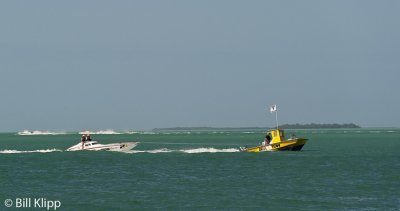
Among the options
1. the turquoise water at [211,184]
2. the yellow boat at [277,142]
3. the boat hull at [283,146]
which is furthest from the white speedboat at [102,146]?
the yellow boat at [277,142]

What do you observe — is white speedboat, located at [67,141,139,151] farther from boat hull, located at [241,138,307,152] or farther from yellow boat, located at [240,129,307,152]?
yellow boat, located at [240,129,307,152]

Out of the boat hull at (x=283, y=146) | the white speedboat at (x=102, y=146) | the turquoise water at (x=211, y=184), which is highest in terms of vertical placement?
the white speedboat at (x=102, y=146)

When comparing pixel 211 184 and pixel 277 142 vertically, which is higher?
pixel 277 142

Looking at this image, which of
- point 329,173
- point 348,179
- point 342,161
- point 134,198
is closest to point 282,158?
point 342,161

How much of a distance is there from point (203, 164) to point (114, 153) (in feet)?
85.9

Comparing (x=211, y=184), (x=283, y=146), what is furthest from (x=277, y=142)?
(x=211, y=184)

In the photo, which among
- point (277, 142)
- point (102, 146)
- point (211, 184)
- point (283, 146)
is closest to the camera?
point (211, 184)

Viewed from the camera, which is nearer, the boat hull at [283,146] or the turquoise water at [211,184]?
the turquoise water at [211,184]

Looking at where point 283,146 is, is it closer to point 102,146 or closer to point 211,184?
point 102,146

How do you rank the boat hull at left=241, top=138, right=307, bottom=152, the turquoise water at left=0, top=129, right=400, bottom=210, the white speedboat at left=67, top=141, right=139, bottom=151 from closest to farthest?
the turquoise water at left=0, top=129, right=400, bottom=210, the boat hull at left=241, top=138, right=307, bottom=152, the white speedboat at left=67, top=141, right=139, bottom=151

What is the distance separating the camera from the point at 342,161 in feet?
262

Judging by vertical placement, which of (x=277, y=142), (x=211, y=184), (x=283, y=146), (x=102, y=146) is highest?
(x=102, y=146)

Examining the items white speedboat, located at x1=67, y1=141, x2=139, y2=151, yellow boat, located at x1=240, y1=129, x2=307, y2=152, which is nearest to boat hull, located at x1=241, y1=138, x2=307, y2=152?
yellow boat, located at x1=240, y1=129, x2=307, y2=152

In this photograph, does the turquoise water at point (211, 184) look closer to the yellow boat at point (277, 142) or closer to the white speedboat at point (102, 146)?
the yellow boat at point (277, 142)
